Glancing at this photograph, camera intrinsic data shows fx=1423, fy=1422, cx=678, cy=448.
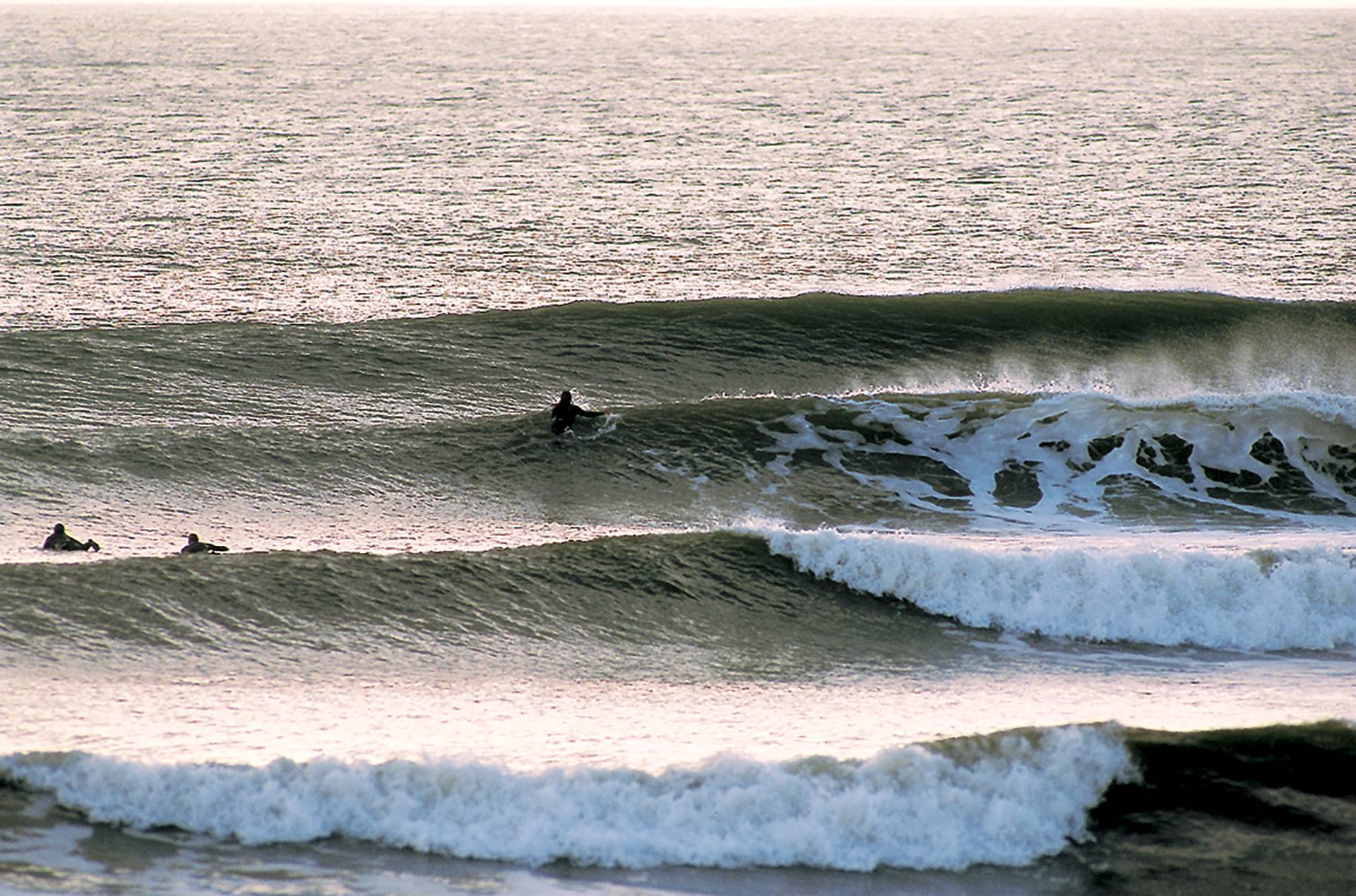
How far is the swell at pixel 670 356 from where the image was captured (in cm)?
2019

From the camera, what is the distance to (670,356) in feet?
75.2

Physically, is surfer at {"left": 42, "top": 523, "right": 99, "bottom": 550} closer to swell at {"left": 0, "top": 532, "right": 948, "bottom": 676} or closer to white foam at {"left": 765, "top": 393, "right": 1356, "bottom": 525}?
swell at {"left": 0, "top": 532, "right": 948, "bottom": 676}

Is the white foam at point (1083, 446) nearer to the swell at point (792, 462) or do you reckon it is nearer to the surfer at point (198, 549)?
the swell at point (792, 462)

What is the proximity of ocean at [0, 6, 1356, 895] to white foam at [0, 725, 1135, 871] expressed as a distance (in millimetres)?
30

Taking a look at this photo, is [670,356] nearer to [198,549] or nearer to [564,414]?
[564,414]

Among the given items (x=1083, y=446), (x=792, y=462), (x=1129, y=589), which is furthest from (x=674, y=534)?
(x=1083, y=446)

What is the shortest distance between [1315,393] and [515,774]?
14.4 m

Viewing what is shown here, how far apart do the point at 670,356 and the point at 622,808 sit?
13864 mm

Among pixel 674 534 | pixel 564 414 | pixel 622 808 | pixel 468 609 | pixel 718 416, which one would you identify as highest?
pixel 718 416

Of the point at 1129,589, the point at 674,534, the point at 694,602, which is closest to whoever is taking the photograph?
the point at 1129,589

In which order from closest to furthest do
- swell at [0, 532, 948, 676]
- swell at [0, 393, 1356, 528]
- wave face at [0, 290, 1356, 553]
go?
swell at [0, 532, 948, 676], swell at [0, 393, 1356, 528], wave face at [0, 290, 1356, 553]

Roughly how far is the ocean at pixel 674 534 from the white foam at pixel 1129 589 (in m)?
0.05

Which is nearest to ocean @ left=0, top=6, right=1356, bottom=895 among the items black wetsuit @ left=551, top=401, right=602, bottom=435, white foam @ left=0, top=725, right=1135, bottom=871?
white foam @ left=0, top=725, right=1135, bottom=871

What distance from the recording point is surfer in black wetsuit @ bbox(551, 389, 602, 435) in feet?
61.7
